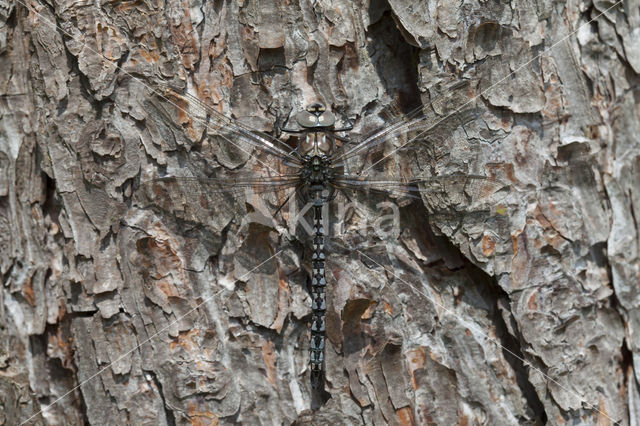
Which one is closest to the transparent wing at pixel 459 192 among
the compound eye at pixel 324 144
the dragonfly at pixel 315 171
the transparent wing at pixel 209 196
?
the dragonfly at pixel 315 171

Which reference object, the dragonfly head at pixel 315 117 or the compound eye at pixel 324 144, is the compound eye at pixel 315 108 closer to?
the dragonfly head at pixel 315 117

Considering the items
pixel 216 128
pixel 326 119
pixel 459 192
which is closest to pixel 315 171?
pixel 326 119

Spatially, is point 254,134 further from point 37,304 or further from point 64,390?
point 64,390

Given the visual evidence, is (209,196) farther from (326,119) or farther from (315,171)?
(326,119)

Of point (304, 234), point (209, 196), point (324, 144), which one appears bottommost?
point (304, 234)

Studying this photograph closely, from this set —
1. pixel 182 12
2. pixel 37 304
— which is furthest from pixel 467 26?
pixel 37 304

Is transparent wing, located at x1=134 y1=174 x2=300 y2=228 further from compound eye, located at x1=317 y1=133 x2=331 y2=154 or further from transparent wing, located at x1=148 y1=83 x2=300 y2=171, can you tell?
compound eye, located at x1=317 y1=133 x2=331 y2=154
